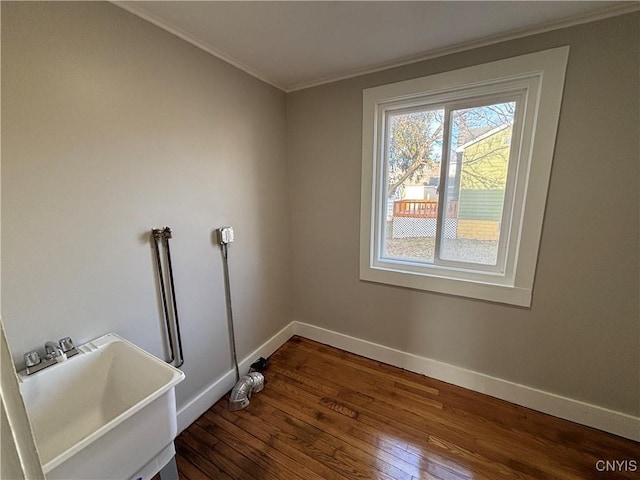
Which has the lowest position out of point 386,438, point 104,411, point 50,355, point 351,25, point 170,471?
point 386,438

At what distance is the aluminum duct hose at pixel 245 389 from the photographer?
69.8 inches

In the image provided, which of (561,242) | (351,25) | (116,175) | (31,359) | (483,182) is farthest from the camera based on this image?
(483,182)

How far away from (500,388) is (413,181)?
153 cm

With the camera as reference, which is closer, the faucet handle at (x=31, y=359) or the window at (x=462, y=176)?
the faucet handle at (x=31, y=359)

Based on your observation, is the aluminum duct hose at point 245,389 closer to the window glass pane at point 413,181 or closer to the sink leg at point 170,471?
the sink leg at point 170,471

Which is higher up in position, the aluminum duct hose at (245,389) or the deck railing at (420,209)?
the deck railing at (420,209)

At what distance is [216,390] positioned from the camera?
1.83 metres

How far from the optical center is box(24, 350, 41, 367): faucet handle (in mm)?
990

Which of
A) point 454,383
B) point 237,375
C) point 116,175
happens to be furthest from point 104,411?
point 454,383

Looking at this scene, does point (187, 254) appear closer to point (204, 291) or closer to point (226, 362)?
point (204, 291)

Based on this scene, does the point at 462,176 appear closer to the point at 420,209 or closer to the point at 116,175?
the point at 420,209

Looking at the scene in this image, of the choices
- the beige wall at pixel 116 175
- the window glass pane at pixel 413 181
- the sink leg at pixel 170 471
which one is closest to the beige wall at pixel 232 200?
the beige wall at pixel 116 175

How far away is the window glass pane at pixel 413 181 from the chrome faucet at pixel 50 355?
194 cm

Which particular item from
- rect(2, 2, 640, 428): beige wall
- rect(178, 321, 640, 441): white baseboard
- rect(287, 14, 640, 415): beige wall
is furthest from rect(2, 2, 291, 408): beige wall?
rect(287, 14, 640, 415): beige wall
